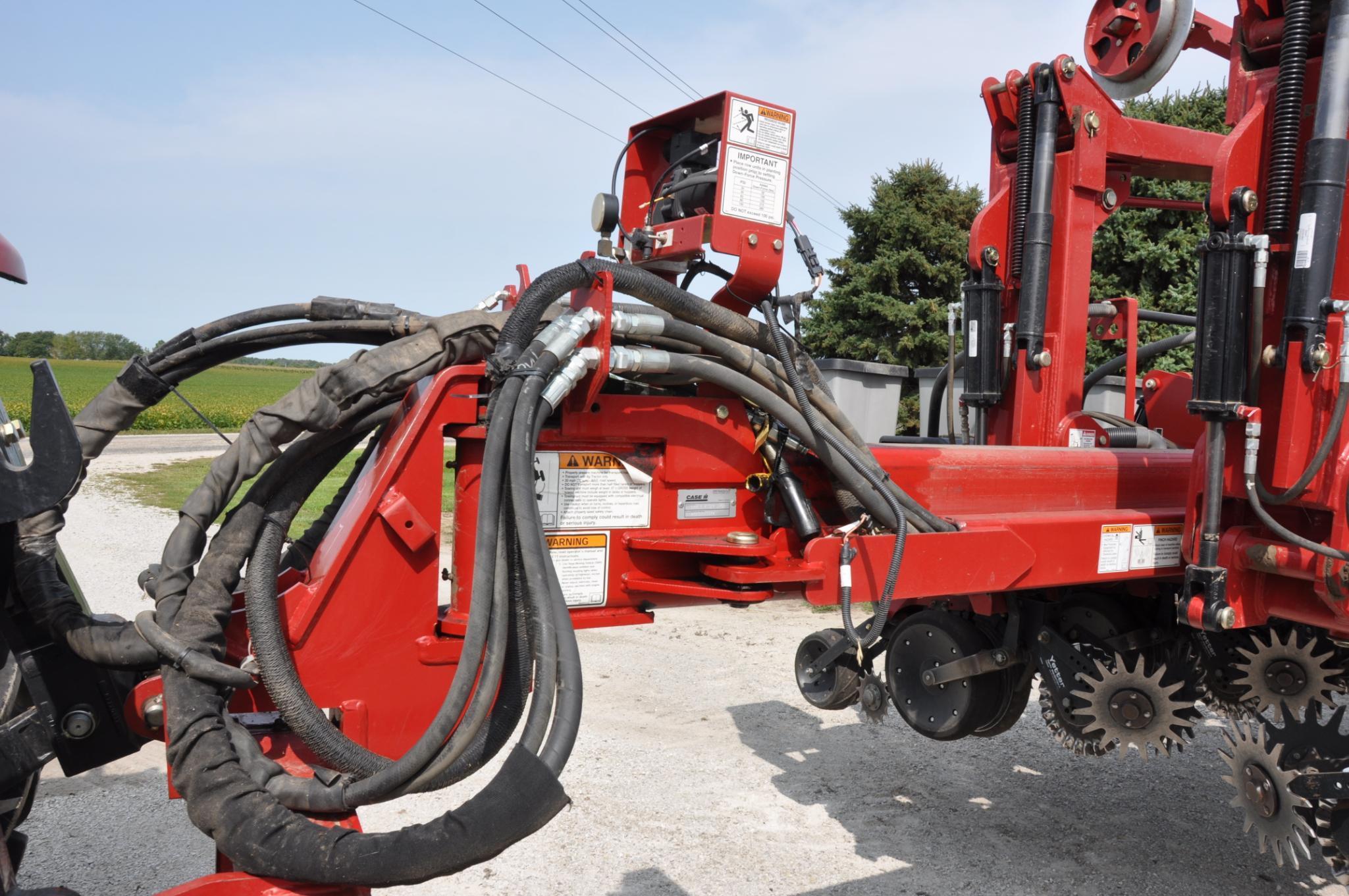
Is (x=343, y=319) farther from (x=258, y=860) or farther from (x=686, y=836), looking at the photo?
(x=686, y=836)

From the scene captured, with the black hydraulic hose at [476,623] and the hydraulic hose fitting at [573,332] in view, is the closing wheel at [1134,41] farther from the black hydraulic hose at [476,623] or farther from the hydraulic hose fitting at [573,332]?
the black hydraulic hose at [476,623]

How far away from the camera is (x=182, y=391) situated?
Answer: 82.2 ft

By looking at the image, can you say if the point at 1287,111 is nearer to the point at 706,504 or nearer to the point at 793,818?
the point at 706,504

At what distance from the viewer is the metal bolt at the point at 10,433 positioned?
212 centimetres

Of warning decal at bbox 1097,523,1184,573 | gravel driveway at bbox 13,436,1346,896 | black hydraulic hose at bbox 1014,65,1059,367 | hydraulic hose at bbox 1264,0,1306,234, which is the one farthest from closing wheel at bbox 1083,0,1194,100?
gravel driveway at bbox 13,436,1346,896

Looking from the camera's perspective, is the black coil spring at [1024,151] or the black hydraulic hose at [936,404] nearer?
the black coil spring at [1024,151]

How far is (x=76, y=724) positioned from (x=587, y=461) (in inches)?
49.5

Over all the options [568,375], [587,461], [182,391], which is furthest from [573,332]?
[182,391]

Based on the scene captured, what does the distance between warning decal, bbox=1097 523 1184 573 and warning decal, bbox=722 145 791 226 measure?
4.51ft

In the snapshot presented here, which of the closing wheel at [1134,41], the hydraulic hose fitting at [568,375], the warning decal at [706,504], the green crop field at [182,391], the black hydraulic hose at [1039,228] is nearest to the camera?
the hydraulic hose fitting at [568,375]

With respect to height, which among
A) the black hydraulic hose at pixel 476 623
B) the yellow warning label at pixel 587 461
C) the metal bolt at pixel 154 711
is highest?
the yellow warning label at pixel 587 461

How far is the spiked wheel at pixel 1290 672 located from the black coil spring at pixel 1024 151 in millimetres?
1607

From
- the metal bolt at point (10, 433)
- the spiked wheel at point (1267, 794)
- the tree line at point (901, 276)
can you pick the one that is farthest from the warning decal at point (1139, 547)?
the tree line at point (901, 276)

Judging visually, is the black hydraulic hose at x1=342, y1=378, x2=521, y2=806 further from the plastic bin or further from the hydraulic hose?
the plastic bin
